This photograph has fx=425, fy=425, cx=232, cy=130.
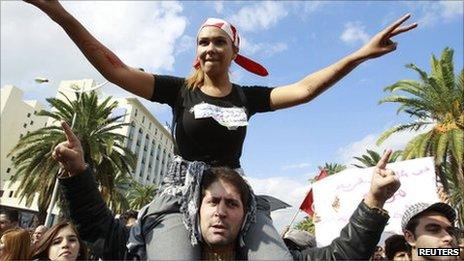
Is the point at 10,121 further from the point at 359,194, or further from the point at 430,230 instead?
the point at 430,230

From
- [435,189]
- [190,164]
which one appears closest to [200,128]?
[190,164]

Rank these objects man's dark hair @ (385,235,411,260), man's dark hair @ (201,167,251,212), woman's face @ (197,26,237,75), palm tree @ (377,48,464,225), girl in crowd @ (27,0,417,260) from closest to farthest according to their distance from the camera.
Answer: girl in crowd @ (27,0,417,260) → man's dark hair @ (201,167,251,212) → woman's face @ (197,26,237,75) → man's dark hair @ (385,235,411,260) → palm tree @ (377,48,464,225)

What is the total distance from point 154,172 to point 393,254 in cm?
7666

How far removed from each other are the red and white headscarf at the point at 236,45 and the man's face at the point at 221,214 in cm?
97

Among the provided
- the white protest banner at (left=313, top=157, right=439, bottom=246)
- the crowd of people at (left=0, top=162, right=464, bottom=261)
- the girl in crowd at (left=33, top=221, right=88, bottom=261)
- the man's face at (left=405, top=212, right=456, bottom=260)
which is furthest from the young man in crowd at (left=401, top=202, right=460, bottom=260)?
the girl in crowd at (left=33, top=221, right=88, bottom=261)

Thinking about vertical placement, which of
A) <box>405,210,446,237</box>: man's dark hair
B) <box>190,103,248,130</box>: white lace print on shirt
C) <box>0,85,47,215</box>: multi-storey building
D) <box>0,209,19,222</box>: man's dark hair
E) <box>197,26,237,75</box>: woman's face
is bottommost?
<box>405,210,446,237</box>: man's dark hair

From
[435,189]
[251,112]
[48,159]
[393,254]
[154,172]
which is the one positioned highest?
[154,172]

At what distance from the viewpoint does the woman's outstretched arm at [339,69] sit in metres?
2.45

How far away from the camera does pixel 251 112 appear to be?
266 cm

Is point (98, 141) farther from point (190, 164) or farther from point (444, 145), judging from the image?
point (190, 164)

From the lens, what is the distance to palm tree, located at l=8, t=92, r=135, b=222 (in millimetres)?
22062

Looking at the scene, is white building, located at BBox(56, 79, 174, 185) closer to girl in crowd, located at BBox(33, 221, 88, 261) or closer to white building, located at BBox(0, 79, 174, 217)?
white building, located at BBox(0, 79, 174, 217)

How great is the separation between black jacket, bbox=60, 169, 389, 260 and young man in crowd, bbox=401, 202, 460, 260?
1.59m

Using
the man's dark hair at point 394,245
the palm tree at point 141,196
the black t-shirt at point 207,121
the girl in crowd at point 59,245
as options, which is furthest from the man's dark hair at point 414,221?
the palm tree at point 141,196
